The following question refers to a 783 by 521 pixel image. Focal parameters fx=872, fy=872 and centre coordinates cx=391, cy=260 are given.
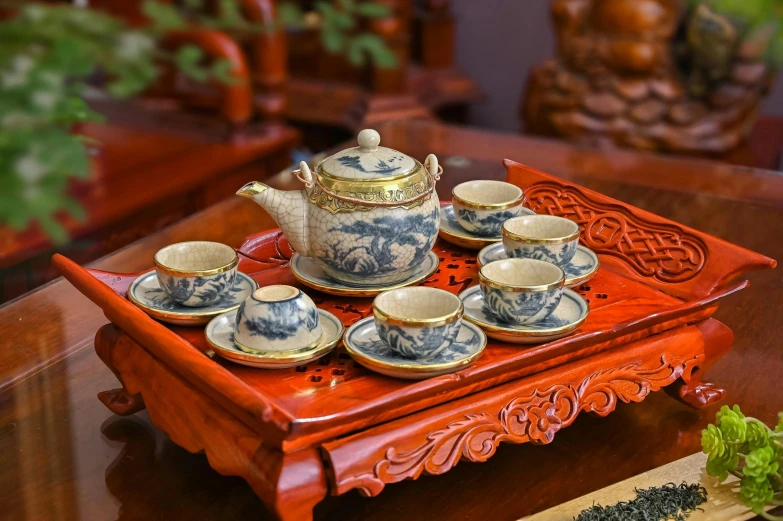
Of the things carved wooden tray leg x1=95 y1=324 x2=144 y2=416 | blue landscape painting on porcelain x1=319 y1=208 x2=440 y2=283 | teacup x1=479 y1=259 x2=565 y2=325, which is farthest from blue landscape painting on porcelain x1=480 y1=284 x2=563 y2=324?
carved wooden tray leg x1=95 y1=324 x2=144 y2=416

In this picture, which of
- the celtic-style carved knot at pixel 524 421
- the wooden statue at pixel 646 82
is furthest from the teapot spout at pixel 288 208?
the wooden statue at pixel 646 82

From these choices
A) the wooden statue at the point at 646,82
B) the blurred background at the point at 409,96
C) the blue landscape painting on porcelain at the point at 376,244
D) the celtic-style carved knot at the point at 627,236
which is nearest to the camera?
the blue landscape painting on porcelain at the point at 376,244

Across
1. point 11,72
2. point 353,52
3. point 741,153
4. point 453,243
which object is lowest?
point 741,153

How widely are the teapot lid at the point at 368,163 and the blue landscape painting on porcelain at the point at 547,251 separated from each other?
165 millimetres

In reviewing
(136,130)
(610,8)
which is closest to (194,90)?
(136,130)

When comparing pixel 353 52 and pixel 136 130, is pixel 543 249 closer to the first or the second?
pixel 353 52

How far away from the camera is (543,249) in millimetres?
1078

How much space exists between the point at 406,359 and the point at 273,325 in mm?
139

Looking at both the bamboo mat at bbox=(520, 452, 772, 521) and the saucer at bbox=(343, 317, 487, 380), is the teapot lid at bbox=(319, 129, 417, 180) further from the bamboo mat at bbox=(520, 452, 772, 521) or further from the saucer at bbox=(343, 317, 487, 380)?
the bamboo mat at bbox=(520, 452, 772, 521)

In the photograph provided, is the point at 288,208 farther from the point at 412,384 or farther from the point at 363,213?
the point at 412,384

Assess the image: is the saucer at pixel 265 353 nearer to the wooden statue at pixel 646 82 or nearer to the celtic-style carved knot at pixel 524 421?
the celtic-style carved knot at pixel 524 421

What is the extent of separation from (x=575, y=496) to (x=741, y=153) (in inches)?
96.6

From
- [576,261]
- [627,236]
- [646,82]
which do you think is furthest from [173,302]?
[646,82]

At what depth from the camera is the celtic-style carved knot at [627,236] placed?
1.16 metres
